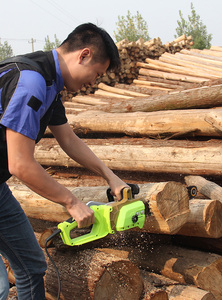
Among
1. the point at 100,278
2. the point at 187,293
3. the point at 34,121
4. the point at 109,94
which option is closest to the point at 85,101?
the point at 109,94

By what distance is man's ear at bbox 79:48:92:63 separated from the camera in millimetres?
2170

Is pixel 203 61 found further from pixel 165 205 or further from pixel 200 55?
pixel 165 205

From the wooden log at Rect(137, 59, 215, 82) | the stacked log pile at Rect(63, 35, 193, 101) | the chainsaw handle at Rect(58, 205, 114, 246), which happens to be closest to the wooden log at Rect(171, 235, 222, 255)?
the chainsaw handle at Rect(58, 205, 114, 246)

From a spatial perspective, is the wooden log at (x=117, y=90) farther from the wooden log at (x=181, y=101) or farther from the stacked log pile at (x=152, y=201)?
the wooden log at (x=181, y=101)

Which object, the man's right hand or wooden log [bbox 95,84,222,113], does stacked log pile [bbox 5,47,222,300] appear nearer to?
wooden log [bbox 95,84,222,113]

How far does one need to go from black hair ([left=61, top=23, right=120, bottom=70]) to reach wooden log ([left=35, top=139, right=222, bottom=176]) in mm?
1982

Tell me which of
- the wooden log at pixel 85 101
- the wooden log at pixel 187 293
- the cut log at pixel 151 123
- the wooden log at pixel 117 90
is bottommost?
the wooden log at pixel 187 293

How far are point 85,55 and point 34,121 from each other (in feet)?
2.05

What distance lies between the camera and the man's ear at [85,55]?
217 centimetres

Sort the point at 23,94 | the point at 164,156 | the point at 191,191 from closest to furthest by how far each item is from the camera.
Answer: the point at 23,94 → the point at 191,191 → the point at 164,156

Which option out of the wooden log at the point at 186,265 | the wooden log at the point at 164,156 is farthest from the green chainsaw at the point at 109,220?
the wooden log at the point at 164,156

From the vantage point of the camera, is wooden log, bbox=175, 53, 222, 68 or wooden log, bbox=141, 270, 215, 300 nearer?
wooden log, bbox=141, 270, 215, 300

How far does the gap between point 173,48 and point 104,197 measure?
10.8 metres

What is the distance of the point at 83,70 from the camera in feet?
7.26
